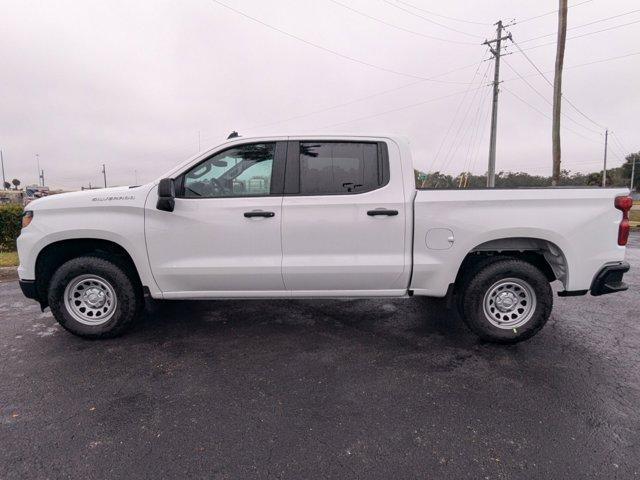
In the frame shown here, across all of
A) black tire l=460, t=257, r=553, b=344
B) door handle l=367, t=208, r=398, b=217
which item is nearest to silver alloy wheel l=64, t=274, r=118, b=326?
door handle l=367, t=208, r=398, b=217

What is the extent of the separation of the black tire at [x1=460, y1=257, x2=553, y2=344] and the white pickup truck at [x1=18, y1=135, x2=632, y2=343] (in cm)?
1

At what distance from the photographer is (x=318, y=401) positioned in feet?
9.10

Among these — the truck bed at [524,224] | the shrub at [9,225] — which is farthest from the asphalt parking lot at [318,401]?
the shrub at [9,225]

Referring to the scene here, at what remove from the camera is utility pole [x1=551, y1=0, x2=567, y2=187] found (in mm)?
14328

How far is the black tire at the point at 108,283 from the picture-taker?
12.1ft

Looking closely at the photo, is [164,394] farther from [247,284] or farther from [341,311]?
[341,311]

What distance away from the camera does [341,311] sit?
15.5 feet

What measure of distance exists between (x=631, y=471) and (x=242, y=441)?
221cm

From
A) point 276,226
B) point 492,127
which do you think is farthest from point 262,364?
point 492,127

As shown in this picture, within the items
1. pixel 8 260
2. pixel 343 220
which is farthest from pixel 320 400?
pixel 8 260

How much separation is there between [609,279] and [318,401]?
2868 millimetres

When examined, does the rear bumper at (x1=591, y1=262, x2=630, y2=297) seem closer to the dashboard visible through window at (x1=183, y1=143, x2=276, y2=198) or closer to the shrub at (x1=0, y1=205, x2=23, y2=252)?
the dashboard visible through window at (x1=183, y1=143, x2=276, y2=198)

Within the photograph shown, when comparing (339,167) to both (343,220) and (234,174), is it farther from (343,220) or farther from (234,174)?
(234,174)

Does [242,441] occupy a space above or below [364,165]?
below
